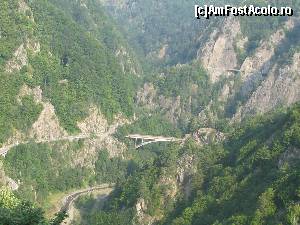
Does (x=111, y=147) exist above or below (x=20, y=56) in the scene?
below

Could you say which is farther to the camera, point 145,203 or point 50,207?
point 50,207

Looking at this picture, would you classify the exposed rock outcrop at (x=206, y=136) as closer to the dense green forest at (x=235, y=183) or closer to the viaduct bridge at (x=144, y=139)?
the dense green forest at (x=235, y=183)

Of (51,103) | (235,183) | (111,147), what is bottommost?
(111,147)

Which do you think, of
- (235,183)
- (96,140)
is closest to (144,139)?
(96,140)

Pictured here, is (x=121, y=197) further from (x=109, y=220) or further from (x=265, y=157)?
(x=265, y=157)

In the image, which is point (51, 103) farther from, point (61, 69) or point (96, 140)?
point (61, 69)

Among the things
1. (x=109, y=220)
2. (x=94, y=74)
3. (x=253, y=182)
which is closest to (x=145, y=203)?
(x=109, y=220)

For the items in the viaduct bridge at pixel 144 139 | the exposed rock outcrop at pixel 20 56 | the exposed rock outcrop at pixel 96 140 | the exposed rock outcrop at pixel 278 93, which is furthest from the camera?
the exposed rock outcrop at pixel 278 93

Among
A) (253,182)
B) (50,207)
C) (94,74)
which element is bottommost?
(50,207)

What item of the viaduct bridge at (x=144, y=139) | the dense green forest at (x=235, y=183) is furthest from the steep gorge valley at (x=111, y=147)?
the viaduct bridge at (x=144, y=139)

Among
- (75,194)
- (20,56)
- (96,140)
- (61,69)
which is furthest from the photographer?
(61,69)

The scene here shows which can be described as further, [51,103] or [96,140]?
[96,140]
